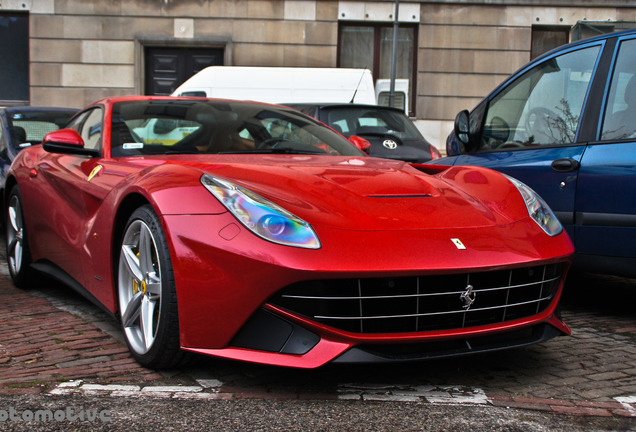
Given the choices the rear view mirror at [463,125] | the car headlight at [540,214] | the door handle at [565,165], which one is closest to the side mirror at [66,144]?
the car headlight at [540,214]


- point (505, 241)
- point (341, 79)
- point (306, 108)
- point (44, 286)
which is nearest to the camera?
point (505, 241)

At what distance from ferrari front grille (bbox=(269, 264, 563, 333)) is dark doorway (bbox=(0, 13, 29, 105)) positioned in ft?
60.5

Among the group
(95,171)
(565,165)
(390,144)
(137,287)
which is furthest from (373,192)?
(390,144)

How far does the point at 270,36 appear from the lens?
61.3 ft

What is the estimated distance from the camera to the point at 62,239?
4.10m

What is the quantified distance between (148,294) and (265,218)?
664mm

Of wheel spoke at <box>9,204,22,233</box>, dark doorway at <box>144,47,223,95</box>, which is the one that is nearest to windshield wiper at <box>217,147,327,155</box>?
wheel spoke at <box>9,204,22,233</box>

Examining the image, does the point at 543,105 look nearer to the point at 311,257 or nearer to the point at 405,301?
the point at 405,301

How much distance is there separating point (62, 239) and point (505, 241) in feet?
7.90

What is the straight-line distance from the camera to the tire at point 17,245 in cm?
482

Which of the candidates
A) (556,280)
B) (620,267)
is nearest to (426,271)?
(556,280)

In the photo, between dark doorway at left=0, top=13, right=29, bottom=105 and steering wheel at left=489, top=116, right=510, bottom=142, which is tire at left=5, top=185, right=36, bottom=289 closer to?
steering wheel at left=489, top=116, right=510, bottom=142

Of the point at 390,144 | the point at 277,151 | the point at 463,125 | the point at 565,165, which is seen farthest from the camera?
the point at 390,144

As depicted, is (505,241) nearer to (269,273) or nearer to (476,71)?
(269,273)
